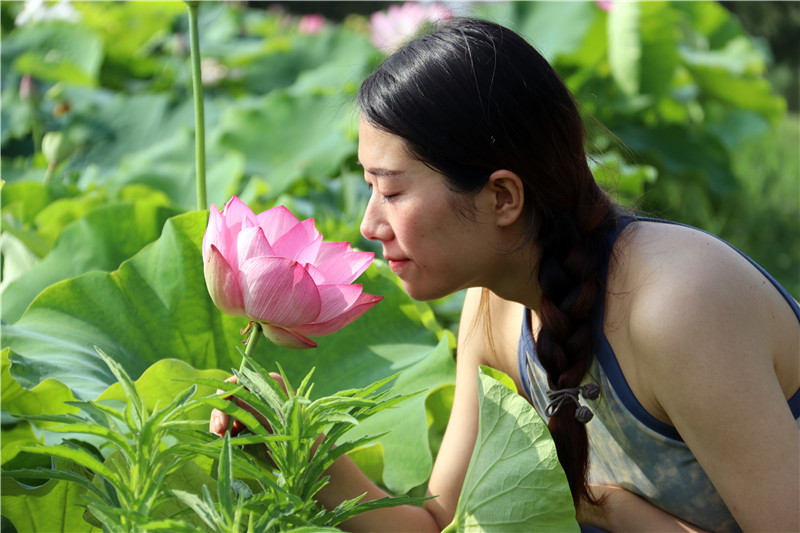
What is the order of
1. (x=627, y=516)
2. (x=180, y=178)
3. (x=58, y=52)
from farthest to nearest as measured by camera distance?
(x=58, y=52), (x=180, y=178), (x=627, y=516)

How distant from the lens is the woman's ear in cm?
90

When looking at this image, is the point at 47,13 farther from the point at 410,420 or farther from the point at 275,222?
the point at 275,222

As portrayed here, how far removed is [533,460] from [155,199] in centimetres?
116

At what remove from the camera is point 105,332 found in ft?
3.51

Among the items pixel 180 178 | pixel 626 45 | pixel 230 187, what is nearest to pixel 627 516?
pixel 230 187

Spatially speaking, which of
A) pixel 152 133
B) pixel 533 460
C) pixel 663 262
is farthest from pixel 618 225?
pixel 152 133

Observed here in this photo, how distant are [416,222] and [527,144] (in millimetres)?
144

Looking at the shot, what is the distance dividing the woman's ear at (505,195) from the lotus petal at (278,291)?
268mm

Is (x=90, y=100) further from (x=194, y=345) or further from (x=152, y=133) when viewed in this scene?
(x=194, y=345)

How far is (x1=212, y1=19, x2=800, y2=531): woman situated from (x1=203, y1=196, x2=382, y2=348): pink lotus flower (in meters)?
0.14

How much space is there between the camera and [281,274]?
2.29ft

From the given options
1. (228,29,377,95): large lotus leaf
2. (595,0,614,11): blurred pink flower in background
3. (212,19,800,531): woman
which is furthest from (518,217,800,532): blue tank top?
(595,0,614,11): blurred pink flower in background

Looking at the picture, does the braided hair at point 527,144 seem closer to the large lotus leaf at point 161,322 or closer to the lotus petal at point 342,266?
the lotus petal at point 342,266

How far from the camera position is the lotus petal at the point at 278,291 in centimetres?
70
